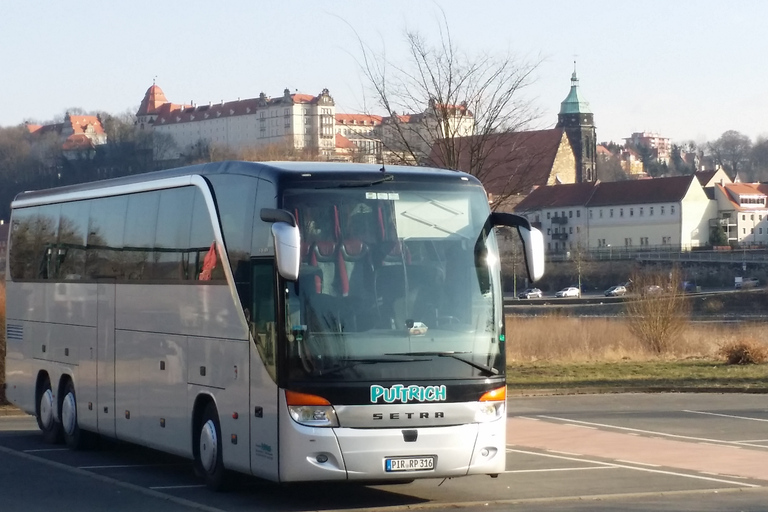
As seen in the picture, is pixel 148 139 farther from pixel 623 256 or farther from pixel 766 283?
pixel 766 283

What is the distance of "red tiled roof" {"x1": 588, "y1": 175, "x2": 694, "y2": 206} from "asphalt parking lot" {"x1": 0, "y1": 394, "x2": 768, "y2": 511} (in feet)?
412

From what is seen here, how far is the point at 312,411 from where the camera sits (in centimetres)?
1098

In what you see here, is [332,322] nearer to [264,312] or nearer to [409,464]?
[264,312]

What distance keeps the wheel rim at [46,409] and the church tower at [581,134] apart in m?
158

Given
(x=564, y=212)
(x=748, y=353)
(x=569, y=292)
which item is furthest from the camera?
(x=564, y=212)

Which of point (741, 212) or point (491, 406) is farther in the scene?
point (741, 212)

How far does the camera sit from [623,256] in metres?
122

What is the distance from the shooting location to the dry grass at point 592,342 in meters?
36.8

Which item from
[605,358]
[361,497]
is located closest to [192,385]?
[361,497]

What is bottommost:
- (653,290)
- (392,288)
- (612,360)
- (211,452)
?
(612,360)

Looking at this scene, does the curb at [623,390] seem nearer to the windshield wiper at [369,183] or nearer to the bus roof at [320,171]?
the bus roof at [320,171]

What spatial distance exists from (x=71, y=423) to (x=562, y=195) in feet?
458

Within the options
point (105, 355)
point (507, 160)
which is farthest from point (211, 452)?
point (507, 160)

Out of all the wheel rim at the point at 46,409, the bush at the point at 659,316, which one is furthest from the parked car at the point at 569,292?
the wheel rim at the point at 46,409
